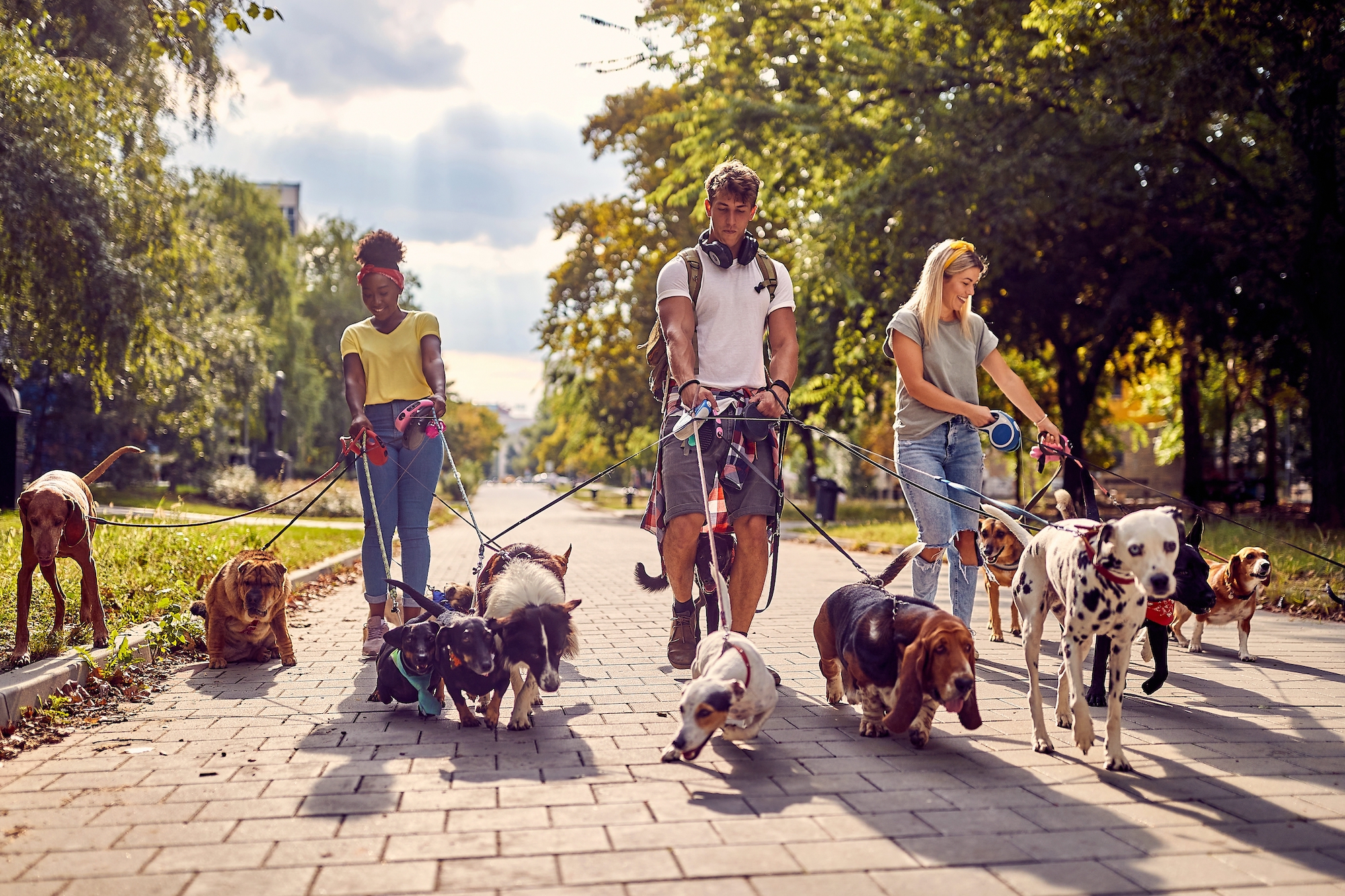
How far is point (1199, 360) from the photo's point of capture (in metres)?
24.4

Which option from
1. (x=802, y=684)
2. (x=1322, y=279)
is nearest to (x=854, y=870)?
(x=802, y=684)

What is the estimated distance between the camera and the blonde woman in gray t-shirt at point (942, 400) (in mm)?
5832

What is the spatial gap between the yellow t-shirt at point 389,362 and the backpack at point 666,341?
5.11 ft

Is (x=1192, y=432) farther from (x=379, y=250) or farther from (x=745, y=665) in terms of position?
(x=745, y=665)

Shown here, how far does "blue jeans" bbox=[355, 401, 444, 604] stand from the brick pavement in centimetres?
100

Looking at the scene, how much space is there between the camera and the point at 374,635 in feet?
21.9

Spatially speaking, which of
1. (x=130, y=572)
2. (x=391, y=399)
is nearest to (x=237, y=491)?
(x=130, y=572)

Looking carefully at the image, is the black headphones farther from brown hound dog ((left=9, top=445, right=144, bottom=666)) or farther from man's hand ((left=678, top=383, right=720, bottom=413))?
brown hound dog ((left=9, top=445, right=144, bottom=666))

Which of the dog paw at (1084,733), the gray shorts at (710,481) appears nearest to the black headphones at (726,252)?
the gray shorts at (710,481)

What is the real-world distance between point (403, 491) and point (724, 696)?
3.29 meters

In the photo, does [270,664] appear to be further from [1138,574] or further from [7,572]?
[1138,574]

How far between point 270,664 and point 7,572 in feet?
7.93

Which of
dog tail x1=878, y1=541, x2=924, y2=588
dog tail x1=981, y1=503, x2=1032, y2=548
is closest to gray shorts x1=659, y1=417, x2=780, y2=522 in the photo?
dog tail x1=878, y1=541, x2=924, y2=588

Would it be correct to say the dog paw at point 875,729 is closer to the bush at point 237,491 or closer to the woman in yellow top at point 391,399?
the woman in yellow top at point 391,399
